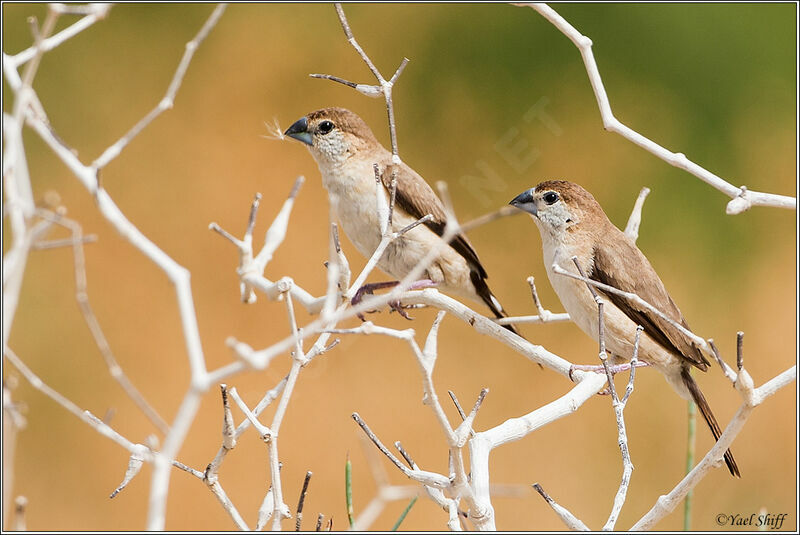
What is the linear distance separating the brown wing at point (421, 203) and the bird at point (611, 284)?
0.66ft

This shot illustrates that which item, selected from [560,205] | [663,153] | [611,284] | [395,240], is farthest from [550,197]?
[663,153]

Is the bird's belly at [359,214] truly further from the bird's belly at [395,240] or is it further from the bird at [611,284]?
the bird at [611,284]

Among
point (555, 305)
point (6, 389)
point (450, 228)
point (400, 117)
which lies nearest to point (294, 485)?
point (555, 305)

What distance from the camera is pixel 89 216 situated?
316cm

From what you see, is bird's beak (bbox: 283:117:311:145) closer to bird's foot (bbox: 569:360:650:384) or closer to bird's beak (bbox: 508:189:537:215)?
bird's beak (bbox: 508:189:537:215)

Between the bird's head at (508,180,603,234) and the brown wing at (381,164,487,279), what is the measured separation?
0.23 m

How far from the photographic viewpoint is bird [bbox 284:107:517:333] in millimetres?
2135

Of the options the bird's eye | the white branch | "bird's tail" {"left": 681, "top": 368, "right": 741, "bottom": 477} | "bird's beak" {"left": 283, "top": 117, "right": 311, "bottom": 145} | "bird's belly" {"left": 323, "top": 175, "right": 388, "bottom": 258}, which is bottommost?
"bird's tail" {"left": 681, "top": 368, "right": 741, "bottom": 477}

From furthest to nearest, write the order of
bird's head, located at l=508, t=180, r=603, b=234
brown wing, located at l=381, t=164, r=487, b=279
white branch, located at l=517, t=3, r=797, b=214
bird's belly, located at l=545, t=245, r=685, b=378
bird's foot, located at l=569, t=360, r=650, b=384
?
brown wing, located at l=381, t=164, r=487, b=279 < bird's head, located at l=508, t=180, r=603, b=234 < bird's belly, located at l=545, t=245, r=685, b=378 < bird's foot, located at l=569, t=360, r=650, b=384 < white branch, located at l=517, t=3, r=797, b=214

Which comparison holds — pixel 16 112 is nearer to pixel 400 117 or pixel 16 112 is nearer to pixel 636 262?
pixel 636 262

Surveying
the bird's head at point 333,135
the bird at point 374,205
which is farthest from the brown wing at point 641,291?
the bird's head at point 333,135

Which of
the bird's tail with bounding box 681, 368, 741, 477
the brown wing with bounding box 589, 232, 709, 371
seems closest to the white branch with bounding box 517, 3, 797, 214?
the brown wing with bounding box 589, 232, 709, 371

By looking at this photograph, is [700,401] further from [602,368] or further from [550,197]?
[550,197]

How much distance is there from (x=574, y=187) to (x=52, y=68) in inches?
87.0
